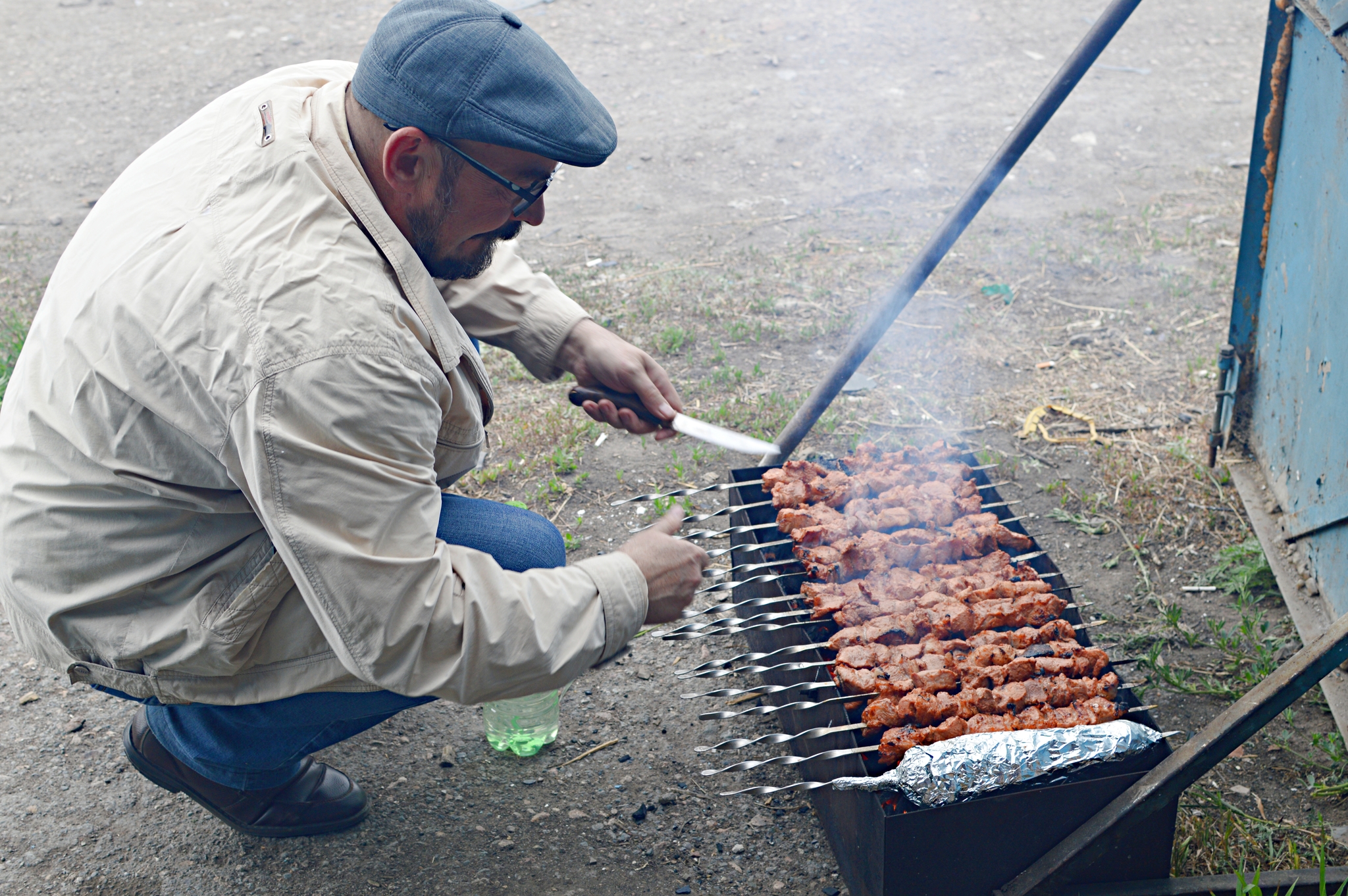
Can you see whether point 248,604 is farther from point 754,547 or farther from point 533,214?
point 754,547

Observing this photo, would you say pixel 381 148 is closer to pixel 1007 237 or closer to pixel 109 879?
pixel 109 879

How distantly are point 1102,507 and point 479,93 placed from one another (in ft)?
10.1

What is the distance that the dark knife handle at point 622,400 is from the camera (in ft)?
9.78

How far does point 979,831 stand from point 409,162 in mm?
1817

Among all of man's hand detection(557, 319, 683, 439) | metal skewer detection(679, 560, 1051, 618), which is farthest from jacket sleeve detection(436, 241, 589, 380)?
metal skewer detection(679, 560, 1051, 618)

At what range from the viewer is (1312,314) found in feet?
10.5

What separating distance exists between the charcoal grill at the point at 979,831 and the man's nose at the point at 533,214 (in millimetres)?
1325

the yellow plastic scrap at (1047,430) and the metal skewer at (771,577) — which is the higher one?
the metal skewer at (771,577)

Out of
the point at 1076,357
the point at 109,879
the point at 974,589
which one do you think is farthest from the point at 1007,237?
the point at 109,879

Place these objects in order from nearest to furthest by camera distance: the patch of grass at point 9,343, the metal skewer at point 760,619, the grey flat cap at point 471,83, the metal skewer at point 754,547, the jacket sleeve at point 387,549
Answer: the jacket sleeve at point 387,549
the grey flat cap at point 471,83
the metal skewer at point 760,619
the metal skewer at point 754,547
the patch of grass at point 9,343

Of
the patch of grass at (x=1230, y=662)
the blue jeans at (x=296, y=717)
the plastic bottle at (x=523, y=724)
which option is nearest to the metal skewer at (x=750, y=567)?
the blue jeans at (x=296, y=717)

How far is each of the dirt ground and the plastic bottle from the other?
0.22ft

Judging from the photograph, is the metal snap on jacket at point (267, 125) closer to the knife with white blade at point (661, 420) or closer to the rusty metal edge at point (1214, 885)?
the knife with white blade at point (661, 420)

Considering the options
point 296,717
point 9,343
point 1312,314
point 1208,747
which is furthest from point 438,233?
point 9,343
